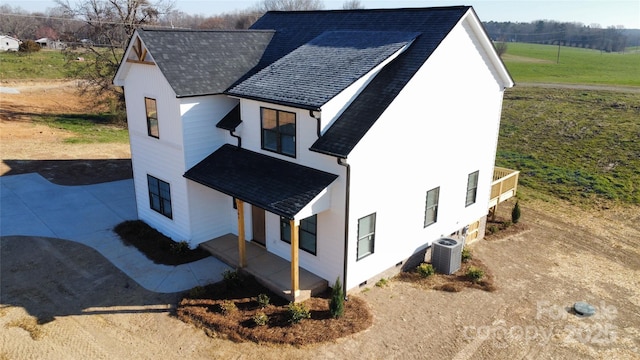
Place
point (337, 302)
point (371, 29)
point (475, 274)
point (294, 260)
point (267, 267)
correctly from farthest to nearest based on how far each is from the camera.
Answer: point (371, 29) → point (475, 274) → point (267, 267) → point (294, 260) → point (337, 302)

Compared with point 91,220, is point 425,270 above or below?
below

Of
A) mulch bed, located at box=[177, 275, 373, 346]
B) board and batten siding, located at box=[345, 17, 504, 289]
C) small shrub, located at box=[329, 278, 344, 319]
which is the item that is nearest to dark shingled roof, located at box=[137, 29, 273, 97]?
board and batten siding, located at box=[345, 17, 504, 289]

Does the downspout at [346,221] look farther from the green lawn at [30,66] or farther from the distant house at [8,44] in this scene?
the distant house at [8,44]

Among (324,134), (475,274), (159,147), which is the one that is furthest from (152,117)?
(475,274)

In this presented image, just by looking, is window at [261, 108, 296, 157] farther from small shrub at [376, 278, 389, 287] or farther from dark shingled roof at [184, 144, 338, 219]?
small shrub at [376, 278, 389, 287]

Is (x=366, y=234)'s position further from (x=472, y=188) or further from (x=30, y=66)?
(x=30, y=66)

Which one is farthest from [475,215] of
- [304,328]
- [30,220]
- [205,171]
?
[30,220]

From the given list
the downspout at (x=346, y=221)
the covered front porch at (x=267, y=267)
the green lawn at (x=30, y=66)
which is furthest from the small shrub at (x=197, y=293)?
the green lawn at (x=30, y=66)
